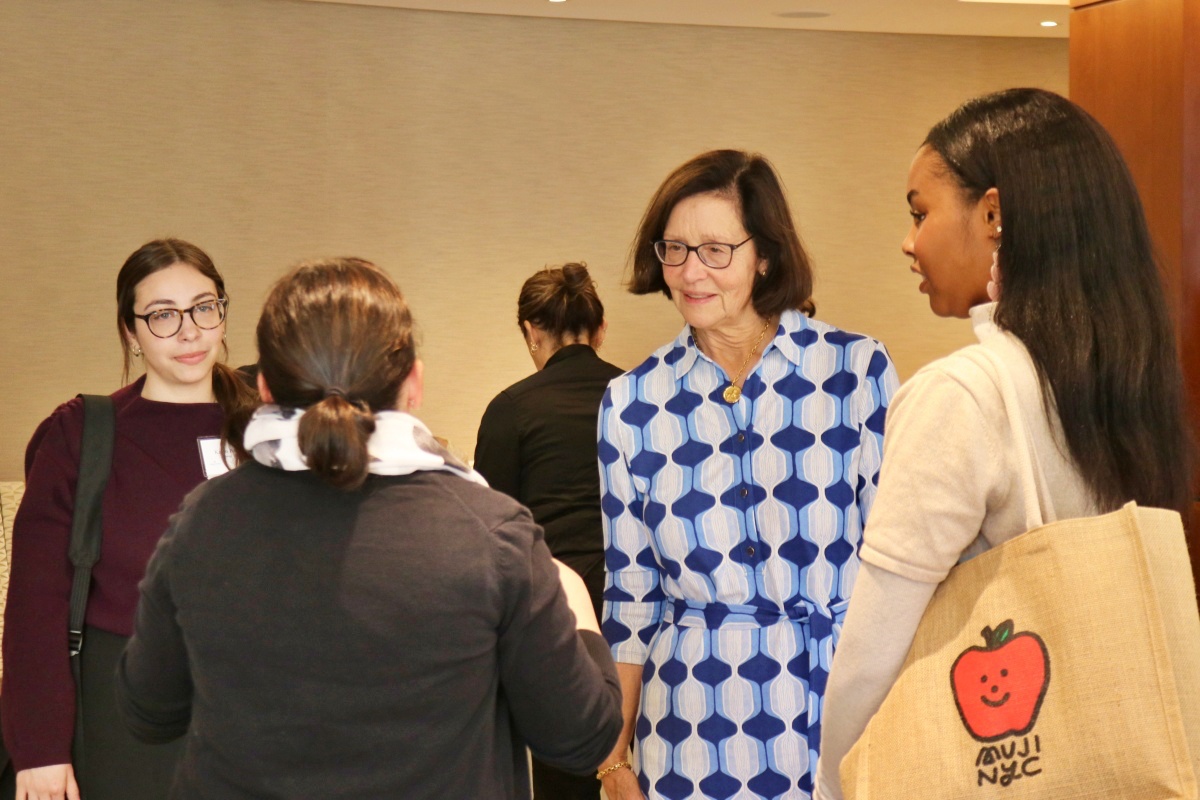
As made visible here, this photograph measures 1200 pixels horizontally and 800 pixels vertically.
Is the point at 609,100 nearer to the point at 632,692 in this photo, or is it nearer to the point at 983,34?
the point at 983,34

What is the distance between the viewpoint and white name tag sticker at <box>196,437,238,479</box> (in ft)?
7.78

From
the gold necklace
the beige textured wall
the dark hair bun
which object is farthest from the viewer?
the beige textured wall

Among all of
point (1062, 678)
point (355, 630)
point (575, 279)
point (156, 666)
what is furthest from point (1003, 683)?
point (575, 279)

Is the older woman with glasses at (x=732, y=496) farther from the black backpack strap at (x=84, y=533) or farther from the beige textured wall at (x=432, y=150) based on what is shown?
the beige textured wall at (x=432, y=150)

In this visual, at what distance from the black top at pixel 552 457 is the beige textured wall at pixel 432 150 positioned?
84.7 inches

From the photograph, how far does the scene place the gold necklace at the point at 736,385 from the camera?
2.04 metres

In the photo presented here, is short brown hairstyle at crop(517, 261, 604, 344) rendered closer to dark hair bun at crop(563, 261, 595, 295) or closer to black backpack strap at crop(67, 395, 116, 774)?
dark hair bun at crop(563, 261, 595, 295)

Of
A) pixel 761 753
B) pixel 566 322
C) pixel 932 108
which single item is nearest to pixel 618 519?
pixel 761 753

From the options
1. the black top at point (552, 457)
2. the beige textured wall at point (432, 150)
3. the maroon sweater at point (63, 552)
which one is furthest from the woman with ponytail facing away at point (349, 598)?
the beige textured wall at point (432, 150)

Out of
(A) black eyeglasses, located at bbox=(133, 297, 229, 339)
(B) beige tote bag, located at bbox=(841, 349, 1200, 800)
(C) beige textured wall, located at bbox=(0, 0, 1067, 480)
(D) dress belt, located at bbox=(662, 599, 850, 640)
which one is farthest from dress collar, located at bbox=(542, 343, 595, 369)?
(B) beige tote bag, located at bbox=(841, 349, 1200, 800)

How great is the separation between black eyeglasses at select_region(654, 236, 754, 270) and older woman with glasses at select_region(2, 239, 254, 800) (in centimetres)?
94

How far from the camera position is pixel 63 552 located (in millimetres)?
2273

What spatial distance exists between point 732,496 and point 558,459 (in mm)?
1424

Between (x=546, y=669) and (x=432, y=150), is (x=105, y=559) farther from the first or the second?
(x=432, y=150)
